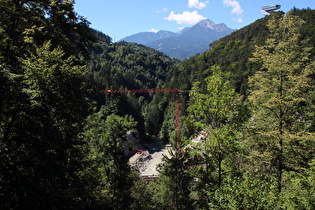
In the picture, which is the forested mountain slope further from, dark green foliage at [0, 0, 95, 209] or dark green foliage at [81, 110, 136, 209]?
dark green foliage at [0, 0, 95, 209]

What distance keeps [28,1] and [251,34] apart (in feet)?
316

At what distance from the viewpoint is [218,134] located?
686cm

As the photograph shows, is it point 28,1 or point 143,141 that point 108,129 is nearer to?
point 28,1

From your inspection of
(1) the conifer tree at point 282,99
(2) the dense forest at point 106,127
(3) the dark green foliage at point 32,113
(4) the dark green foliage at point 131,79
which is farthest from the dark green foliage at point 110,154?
(4) the dark green foliage at point 131,79

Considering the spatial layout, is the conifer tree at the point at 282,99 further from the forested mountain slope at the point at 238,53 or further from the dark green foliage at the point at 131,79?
the dark green foliage at the point at 131,79

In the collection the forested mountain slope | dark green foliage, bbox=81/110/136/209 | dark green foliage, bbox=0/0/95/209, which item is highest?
the forested mountain slope

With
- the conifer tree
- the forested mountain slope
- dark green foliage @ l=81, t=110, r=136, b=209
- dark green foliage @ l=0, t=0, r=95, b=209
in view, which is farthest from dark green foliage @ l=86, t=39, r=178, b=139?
the conifer tree

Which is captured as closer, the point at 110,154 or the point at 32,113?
the point at 32,113

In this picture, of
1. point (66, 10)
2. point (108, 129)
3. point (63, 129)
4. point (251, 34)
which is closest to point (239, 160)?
point (108, 129)

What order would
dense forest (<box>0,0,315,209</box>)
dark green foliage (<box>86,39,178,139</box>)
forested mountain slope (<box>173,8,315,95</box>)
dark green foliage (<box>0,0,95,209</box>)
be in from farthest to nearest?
dark green foliage (<box>86,39,178,139</box>)
forested mountain slope (<box>173,8,315,95</box>)
dense forest (<box>0,0,315,209</box>)
dark green foliage (<box>0,0,95,209</box>)

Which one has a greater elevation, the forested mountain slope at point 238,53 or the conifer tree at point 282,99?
the forested mountain slope at point 238,53

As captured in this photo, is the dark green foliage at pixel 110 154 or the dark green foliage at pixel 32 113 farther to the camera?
the dark green foliage at pixel 110 154

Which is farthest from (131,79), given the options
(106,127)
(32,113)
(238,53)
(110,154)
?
(32,113)

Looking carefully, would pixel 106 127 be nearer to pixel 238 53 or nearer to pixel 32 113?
pixel 32 113
